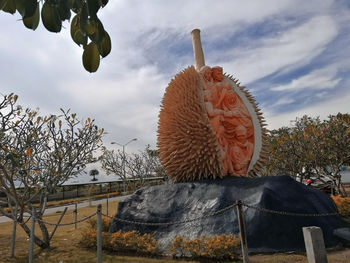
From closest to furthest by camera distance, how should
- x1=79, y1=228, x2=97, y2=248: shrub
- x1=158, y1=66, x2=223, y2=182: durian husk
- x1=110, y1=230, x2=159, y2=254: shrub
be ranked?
1. x1=110, y1=230, x2=159, y2=254: shrub
2. x1=158, y1=66, x2=223, y2=182: durian husk
3. x1=79, y1=228, x2=97, y2=248: shrub

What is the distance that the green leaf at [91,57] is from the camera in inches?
56.9

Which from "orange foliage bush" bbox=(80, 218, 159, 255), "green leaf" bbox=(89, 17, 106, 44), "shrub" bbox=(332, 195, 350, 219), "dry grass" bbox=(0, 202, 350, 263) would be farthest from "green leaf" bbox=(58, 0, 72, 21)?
"shrub" bbox=(332, 195, 350, 219)

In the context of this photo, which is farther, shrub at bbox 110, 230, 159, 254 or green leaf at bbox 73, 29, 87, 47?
shrub at bbox 110, 230, 159, 254

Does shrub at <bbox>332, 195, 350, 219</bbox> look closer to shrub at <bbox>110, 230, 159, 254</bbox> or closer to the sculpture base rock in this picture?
the sculpture base rock

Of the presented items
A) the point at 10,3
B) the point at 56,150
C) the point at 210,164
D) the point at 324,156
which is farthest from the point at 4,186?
the point at 324,156

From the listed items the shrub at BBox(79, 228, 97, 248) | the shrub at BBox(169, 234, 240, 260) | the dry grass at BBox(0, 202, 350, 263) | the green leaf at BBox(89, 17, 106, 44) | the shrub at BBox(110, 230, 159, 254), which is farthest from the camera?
the shrub at BBox(79, 228, 97, 248)

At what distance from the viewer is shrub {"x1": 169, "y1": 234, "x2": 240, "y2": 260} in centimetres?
531

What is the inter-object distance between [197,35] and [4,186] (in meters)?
6.80

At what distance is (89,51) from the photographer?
1.46 meters

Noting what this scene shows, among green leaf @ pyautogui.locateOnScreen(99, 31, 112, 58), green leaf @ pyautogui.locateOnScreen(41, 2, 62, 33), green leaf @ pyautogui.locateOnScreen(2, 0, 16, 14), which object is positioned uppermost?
green leaf @ pyautogui.locateOnScreen(2, 0, 16, 14)

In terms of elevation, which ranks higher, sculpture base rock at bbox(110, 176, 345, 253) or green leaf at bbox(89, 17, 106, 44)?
green leaf at bbox(89, 17, 106, 44)

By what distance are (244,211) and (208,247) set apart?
47.2 inches

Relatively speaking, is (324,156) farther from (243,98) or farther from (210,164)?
(210,164)

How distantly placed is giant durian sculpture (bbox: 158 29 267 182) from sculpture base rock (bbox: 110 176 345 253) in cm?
52
